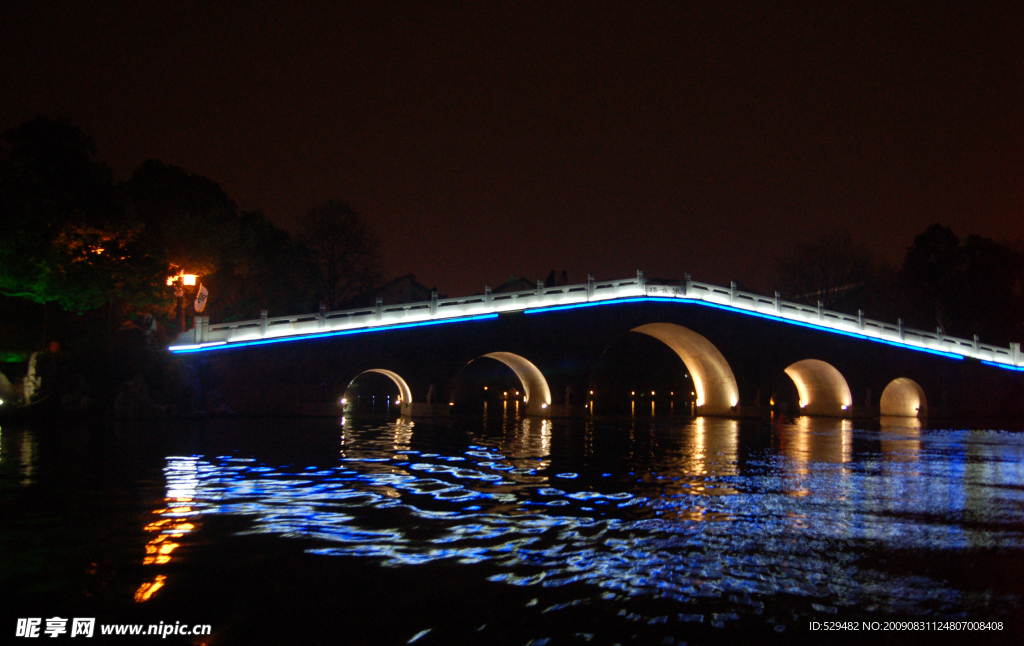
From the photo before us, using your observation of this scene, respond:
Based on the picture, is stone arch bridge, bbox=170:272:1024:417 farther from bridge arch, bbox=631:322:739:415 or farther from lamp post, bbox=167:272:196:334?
lamp post, bbox=167:272:196:334

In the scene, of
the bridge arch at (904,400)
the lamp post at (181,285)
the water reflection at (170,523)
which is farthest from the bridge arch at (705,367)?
the water reflection at (170,523)

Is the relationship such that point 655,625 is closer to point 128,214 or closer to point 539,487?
point 539,487

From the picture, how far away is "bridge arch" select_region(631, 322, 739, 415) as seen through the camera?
92.8ft

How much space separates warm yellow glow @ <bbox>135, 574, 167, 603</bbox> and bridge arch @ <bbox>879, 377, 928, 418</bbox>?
32832mm

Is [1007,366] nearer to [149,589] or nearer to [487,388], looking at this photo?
[487,388]

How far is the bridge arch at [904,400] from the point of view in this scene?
31.2 metres

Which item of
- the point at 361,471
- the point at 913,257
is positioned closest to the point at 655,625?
the point at 361,471

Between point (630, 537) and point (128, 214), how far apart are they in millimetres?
19674

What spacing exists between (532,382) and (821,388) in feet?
Result: 45.0

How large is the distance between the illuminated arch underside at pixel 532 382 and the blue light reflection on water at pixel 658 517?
15.4m

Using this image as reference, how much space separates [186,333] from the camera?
20609 millimetres

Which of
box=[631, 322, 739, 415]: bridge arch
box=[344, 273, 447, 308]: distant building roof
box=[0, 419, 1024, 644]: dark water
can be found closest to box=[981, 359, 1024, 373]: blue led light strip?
box=[631, 322, 739, 415]: bridge arch

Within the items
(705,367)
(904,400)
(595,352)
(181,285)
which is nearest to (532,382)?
(595,352)

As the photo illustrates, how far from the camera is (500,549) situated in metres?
4.66
